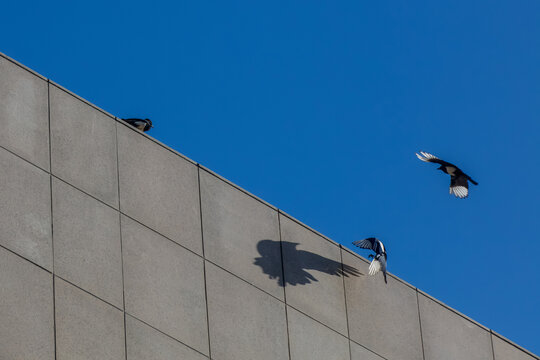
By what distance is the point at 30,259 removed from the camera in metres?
18.2

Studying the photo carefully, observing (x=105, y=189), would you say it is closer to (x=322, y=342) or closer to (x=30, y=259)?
(x=30, y=259)

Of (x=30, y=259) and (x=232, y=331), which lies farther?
(x=232, y=331)

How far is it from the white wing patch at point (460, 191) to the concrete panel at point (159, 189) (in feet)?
19.8

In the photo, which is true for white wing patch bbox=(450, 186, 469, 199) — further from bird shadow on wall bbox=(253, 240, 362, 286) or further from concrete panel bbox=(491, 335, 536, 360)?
bird shadow on wall bbox=(253, 240, 362, 286)

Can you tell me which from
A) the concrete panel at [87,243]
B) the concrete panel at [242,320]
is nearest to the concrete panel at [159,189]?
the concrete panel at [87,243]

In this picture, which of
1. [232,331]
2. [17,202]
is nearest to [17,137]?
[17,202]

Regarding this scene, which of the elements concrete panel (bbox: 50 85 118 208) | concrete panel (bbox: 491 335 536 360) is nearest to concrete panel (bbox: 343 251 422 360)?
concrete panel (bbox: 491 335 536 360)

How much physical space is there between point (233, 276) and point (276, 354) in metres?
1.40

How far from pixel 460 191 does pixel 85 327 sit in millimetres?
9207

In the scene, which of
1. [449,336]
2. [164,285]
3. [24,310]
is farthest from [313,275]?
[24,310]

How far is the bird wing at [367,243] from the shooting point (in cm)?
2177

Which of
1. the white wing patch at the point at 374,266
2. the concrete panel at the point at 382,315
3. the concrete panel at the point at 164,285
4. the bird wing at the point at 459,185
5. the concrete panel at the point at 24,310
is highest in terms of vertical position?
the bird wing at the point at 459,185

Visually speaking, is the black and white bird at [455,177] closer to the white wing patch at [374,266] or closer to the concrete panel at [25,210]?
the white wing patch at [374,266]

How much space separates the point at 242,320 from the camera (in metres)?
20.3
